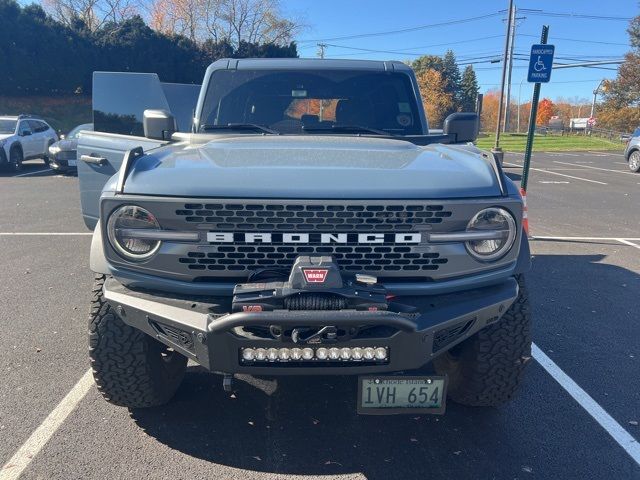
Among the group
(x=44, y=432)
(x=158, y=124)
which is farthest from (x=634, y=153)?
(x=44, y=432)

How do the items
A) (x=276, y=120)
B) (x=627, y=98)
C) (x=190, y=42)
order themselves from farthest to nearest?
(x=627, y=98)
(x=190, y=42)
(x=276, y=120)

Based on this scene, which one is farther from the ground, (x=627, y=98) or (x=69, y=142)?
(x=627, y=98)

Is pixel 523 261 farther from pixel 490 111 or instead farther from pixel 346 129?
pixel 490 111

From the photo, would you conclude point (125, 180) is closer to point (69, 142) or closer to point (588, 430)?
point (588, 430)

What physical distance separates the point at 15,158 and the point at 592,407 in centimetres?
1590

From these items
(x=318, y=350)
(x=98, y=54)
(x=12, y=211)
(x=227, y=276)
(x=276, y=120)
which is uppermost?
(x=98, y=54)

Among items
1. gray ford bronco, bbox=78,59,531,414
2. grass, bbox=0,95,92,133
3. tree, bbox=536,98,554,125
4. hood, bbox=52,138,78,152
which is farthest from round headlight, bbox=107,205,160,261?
tree, bbox=536,98,554,125

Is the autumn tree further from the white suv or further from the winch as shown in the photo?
the winch

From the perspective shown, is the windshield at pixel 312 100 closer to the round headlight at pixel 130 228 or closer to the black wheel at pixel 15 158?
the round headlight at pixel 130 228

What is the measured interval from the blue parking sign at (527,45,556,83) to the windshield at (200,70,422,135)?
3.21 meters

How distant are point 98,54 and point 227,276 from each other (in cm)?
3723

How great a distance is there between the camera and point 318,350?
7.86ft

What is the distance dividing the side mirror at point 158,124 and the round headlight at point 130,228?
5.93 ft

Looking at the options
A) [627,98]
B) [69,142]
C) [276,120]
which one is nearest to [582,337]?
[276,120]
